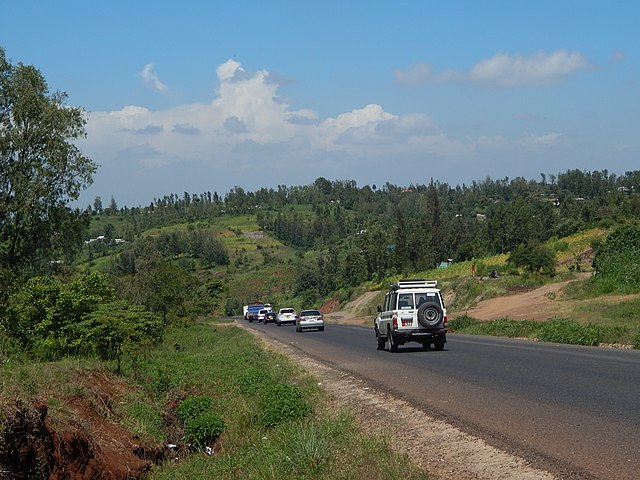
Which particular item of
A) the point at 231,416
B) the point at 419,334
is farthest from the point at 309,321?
the point at 231,416

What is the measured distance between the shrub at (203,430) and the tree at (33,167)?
74.0ft

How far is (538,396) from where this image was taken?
14000mm

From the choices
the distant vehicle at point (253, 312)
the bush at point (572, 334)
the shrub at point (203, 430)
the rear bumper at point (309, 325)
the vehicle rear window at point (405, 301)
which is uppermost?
the vehicle rear window at point (405, 301)

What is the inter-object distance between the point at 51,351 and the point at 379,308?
11584mm

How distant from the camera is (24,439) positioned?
39.8 feet

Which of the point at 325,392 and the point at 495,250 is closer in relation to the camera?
the point at 325,392

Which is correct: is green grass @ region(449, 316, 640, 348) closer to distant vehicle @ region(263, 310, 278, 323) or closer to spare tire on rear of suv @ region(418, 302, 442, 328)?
spare tire on rear of suv @ region(418, 302, 442, 328)

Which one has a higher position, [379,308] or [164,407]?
[379,308]

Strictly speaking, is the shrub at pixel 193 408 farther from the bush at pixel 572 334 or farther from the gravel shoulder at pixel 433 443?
the bush at pixel 572 334

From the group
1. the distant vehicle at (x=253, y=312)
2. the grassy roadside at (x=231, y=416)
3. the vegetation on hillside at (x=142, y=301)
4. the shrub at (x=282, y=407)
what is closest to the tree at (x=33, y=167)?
the vegetation on hillside at (x=142, y=301)

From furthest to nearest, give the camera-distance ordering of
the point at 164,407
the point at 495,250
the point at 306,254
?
1. the point at 306,254
2. the point at 495,250
3. the point at 164,407

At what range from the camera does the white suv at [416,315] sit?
2639cm

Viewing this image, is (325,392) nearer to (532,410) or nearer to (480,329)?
(532,410)

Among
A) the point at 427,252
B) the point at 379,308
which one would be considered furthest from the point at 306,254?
the point at 379,308
